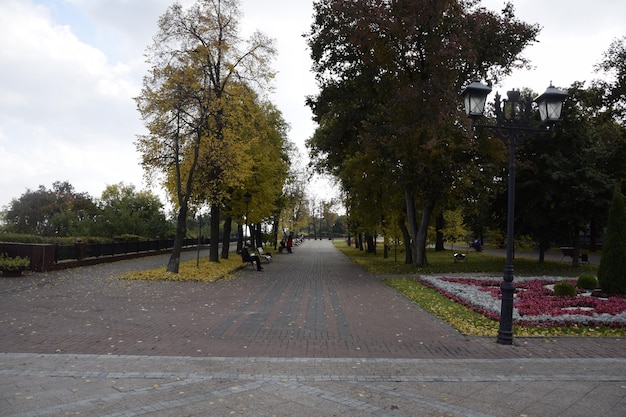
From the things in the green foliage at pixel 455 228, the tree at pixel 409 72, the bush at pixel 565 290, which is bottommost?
the bush at pixel 565 290

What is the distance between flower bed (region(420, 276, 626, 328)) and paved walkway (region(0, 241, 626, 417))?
3.89ft

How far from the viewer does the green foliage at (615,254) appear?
41.2 ft

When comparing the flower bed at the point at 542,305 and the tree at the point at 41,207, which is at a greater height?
the tree at the point at 41,207

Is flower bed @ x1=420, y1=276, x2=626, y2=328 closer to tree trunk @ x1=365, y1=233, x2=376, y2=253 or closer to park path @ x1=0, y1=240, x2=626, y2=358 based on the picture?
park path @ x1=0, y1=240, x2=626, y2=358

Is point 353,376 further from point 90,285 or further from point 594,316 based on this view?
point 90,285

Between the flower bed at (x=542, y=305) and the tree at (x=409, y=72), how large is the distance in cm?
582

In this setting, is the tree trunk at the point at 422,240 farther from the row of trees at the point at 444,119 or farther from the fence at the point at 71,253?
the fence at the point at 71,253

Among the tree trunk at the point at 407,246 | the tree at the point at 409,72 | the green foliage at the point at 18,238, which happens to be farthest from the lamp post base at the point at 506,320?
the green foliage at the point at 18,238

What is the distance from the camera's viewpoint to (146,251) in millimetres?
30750

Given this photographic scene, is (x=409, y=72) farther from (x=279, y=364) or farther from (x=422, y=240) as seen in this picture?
(x=279, y=364)

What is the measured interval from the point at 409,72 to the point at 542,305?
13.8 meters

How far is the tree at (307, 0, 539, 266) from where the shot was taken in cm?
1908

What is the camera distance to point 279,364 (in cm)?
670

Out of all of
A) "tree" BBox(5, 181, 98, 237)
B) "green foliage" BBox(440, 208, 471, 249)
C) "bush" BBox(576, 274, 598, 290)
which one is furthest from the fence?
"tree" BBox(5, 181, 98, 237)
